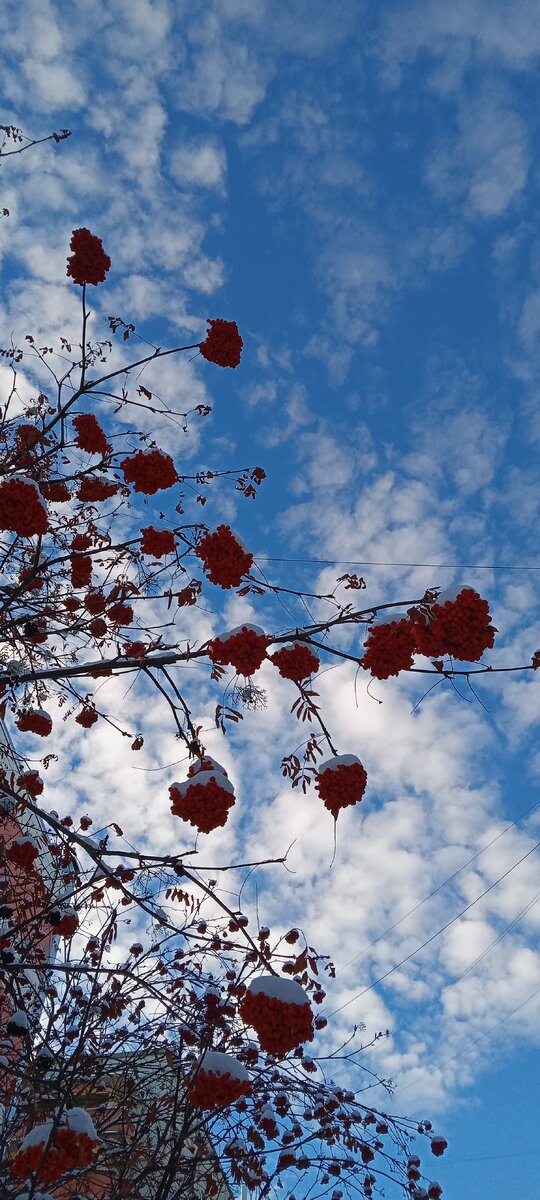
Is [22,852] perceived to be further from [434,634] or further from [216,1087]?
[434,634]

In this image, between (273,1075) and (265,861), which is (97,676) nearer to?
(265,861)

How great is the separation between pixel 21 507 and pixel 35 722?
2661 millimetres

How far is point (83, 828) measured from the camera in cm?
790

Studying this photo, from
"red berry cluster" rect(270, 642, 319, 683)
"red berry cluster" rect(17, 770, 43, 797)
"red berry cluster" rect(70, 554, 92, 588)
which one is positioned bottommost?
"red berry cluster" rect(17, 770, 43, 797)

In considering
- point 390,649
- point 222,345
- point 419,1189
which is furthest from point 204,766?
point 419,1189

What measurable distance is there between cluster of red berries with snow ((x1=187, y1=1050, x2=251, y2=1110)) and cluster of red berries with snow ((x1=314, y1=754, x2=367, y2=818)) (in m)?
1.31

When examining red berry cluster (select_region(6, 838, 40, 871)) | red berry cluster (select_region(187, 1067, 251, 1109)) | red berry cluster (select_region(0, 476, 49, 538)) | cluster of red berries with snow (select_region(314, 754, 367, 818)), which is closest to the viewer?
red berry cluster (select_region(187, 1067, 251, 1109))

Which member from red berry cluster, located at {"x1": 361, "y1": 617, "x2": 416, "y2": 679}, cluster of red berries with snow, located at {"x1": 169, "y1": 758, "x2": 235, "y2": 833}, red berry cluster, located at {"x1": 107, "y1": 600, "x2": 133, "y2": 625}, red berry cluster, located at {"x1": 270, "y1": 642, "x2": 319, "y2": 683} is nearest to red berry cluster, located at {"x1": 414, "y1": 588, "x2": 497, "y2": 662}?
red berry cluster, located at {"x1": 361, "y1": 617, "x2": 416, "y2": 679}

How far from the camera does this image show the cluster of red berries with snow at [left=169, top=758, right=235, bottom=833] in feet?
11.6

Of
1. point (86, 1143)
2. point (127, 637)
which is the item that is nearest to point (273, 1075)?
point (86, 1143)

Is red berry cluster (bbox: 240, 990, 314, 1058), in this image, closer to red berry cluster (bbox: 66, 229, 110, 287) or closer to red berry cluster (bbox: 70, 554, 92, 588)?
red berry cluster (bbox: 70, 554, 92, 588)

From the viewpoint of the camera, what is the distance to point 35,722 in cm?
595

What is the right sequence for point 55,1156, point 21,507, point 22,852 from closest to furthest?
1. point 55,1156
2. point 21,507
3. point 22,852

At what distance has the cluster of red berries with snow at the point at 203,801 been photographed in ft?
11.6
